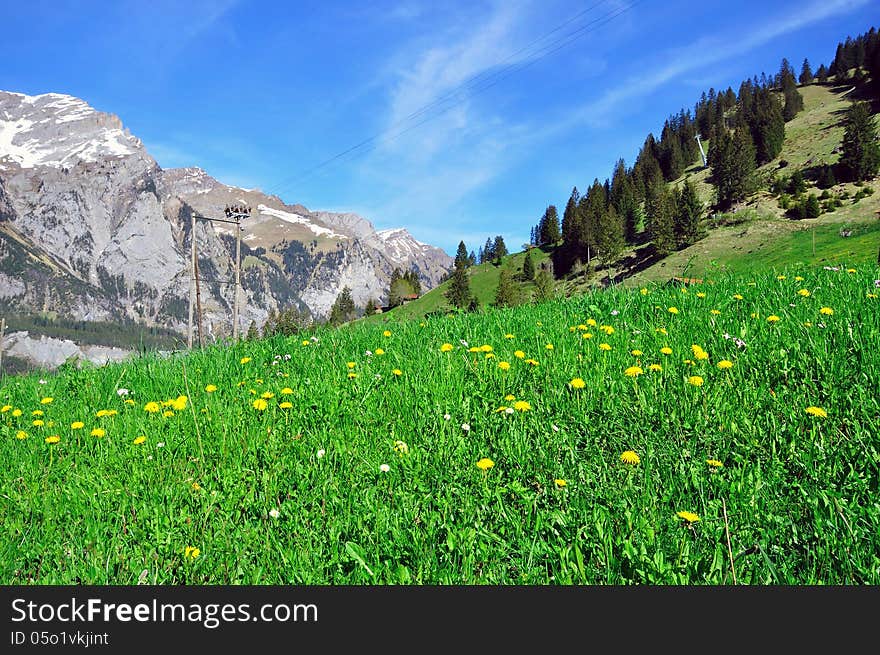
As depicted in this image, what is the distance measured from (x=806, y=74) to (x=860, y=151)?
→ 117m

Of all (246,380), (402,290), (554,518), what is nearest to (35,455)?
(246,380)

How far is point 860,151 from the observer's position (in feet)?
242

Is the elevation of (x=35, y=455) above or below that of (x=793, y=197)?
below

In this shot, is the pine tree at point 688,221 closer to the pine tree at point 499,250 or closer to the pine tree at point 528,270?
the pine tree at point 528,270

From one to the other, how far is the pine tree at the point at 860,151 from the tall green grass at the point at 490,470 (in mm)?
92151

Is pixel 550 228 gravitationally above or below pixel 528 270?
above

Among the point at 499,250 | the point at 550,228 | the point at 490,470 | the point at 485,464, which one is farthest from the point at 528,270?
the point at 485,464

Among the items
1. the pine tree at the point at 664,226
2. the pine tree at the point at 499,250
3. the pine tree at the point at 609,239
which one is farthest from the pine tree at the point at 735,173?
the pine tree at the point at 499,250

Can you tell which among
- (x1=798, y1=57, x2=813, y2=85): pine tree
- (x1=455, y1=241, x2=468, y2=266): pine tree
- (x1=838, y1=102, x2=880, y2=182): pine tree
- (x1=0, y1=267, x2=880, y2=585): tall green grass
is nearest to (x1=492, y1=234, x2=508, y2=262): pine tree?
(x1=455, y1=241, x2=468, y2=266): pine tree

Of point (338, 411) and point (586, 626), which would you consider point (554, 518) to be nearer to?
point (586, 626)

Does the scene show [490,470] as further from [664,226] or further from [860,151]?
[860,151]

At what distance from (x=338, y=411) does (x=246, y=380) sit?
1.71 m

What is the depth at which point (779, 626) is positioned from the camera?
167 cm

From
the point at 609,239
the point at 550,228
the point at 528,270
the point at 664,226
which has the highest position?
the point at 550,228
